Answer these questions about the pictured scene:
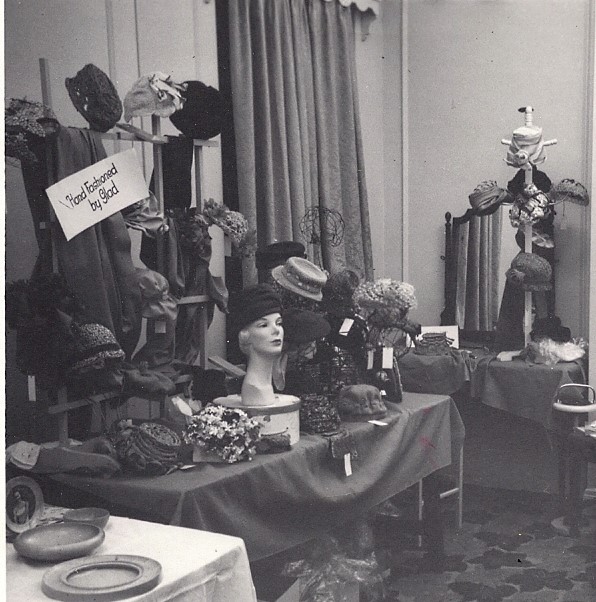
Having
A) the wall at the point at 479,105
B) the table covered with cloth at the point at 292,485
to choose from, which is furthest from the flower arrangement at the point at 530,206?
the table covered with cloth at the point at 292,485

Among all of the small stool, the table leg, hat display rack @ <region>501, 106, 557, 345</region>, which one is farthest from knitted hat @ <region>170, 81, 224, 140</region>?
the small stool

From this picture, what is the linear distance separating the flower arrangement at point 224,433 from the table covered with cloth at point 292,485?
42 mm

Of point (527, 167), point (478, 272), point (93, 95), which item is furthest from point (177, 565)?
point (478, 272)

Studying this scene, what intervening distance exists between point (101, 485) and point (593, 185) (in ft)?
10.3

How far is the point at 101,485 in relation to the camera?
2.32 m

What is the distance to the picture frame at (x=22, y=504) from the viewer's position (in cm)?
195

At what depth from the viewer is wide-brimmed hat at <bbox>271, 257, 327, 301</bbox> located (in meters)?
2.96

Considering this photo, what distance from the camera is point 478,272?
496 centimetres

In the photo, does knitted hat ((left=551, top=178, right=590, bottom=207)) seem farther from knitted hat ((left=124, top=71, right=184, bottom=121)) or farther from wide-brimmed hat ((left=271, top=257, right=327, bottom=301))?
knitted hat ((left=124, top=71, right=184, bottom=121))

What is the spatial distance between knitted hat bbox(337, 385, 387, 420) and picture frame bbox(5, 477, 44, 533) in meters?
1.33

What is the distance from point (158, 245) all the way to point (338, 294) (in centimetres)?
73

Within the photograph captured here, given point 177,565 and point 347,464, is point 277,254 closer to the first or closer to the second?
point 347,464

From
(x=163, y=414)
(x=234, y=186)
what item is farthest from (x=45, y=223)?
(x=234, y=186)

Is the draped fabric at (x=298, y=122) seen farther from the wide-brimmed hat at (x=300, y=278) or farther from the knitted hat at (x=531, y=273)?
the wide-brimmed hat at (x=300, y=278)
